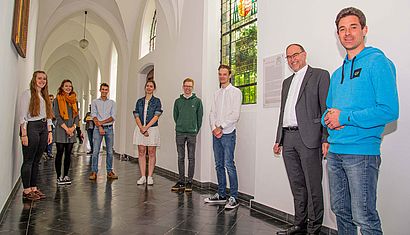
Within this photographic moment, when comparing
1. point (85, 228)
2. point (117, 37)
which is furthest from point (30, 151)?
point (117, 37)

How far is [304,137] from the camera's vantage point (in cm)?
266

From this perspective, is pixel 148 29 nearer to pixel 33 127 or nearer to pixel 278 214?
pixel 33 127

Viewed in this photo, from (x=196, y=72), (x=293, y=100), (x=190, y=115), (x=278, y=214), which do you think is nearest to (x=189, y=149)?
(x=190, y=115)

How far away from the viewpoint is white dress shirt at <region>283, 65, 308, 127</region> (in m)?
2.79

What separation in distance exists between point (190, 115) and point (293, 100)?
7.04 feet

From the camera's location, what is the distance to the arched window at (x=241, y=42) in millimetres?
4699

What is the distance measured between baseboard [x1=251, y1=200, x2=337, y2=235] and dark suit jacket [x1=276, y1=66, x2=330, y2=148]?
0.85 m

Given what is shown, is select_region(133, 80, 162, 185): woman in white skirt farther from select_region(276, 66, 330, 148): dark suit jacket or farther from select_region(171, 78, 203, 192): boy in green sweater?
select_region(276, 66, 330, 148): dark suit jacket

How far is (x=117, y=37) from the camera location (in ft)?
33.5

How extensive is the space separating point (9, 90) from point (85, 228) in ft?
5.45

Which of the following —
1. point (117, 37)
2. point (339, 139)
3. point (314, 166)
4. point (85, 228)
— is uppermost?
point (117, 37)

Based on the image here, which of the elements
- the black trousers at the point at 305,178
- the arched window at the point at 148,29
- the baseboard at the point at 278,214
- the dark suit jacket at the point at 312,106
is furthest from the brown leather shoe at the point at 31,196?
the arched window at the point at 148,29

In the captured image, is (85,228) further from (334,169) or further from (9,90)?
(334,169)

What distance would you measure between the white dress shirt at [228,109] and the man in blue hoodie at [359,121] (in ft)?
6.51
